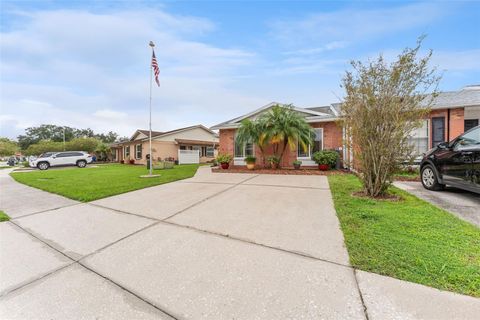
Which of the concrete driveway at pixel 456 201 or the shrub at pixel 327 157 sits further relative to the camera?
the shrub at pixel 327 157

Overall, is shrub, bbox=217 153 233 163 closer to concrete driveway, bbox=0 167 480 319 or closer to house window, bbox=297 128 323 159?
house window, bbox=297 128 323 159

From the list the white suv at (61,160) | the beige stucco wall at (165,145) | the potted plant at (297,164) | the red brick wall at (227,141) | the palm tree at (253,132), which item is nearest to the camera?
the palm tree at (253,132)

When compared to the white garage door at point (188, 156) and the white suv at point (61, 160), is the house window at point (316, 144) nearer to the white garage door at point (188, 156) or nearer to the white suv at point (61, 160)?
the white garage door at point (188, 156)

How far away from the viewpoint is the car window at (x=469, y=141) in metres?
4.82

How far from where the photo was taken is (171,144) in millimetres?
25141

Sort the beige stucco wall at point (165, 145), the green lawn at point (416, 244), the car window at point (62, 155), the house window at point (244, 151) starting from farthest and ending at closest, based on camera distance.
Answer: the beige stucco wall at point (165, 145) < the car window at point (62, 155) < the house window at point (244, 151) < the green lawn at point (416, 244)

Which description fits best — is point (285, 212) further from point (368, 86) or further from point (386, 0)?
point (386, 0)

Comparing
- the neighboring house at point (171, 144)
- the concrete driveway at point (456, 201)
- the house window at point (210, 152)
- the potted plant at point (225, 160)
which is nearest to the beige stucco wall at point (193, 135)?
the neighboring house at point (171, 144)

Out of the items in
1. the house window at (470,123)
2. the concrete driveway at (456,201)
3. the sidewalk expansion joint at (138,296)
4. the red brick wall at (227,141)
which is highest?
the house window at (470,123)

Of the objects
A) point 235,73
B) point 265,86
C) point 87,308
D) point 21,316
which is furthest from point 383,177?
point 265,86

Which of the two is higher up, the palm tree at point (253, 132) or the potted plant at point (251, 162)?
the palm tree at point (253, 132)

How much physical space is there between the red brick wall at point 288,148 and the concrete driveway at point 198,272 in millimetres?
8862

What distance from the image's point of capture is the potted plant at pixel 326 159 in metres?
11.5

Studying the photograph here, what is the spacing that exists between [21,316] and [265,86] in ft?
56.3
